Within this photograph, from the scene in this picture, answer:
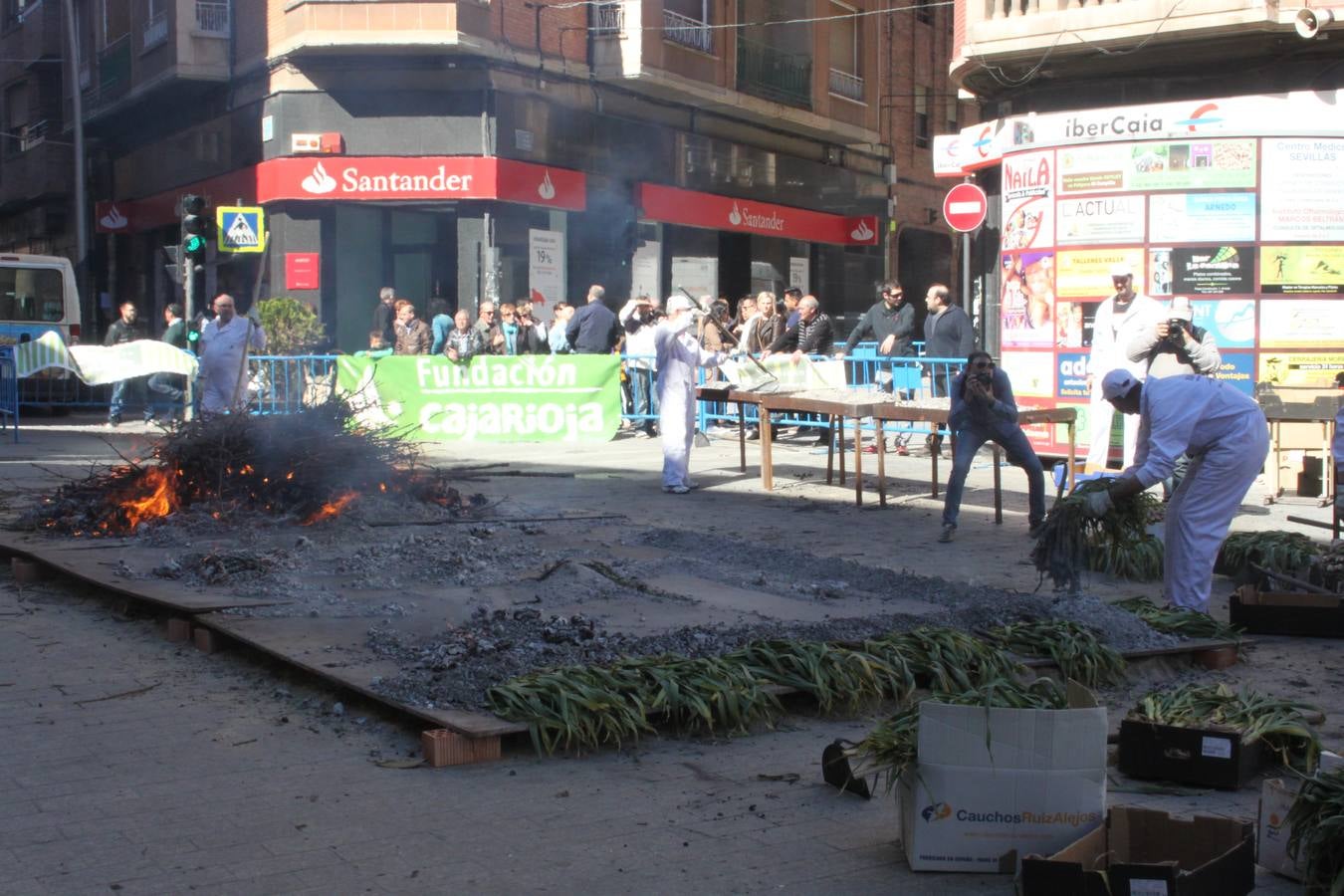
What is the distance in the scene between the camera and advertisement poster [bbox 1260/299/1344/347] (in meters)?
14.9

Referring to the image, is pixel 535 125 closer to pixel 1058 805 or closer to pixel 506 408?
pixel 506 408

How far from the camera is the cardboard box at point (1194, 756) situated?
5.04 meters

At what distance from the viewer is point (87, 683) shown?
647cm

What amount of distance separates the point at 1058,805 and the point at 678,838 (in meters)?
1.16

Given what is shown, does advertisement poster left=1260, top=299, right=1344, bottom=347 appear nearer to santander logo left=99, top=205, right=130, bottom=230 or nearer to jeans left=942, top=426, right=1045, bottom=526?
jeans left=942, top=426, right=1045, bottom=526

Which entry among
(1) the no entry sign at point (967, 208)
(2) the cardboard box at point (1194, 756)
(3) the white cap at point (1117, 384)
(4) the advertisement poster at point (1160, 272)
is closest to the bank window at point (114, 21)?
(1) the no entry sign at point (967, 208)

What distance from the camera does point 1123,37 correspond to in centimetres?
1544

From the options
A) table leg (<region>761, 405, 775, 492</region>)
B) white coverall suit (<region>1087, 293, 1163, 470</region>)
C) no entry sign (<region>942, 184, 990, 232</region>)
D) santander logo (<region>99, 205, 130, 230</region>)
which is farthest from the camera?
santander logo (<region>99, 205, 130, 230</region>)

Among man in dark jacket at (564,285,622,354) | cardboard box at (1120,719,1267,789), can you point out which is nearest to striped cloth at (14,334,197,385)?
man in dark jacket at (564,285,622,354)

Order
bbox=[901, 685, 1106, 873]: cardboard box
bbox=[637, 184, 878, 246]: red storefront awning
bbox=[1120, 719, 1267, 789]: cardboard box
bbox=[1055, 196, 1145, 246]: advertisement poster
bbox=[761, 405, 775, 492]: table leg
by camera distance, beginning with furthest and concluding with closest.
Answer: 1. bbox=[637, 184, 878, 246]: red storefront awning
2. bbox=[1055, 196, 1145, 246]: advertisement poster
3. bbox=[761, 405, 775, 492]: table leg
4. bbox=[1120, 719, 1267, 789]: cardboard box
5. bbox=[901, 685, 1106, 873]: cardboard box

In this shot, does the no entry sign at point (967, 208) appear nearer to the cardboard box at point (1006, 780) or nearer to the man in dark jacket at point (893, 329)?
the man in dark jacket at point (893, 329)

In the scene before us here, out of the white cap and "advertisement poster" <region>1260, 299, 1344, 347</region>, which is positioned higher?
"advertisement poster" <region>1260, 299, 1344, 347</region>

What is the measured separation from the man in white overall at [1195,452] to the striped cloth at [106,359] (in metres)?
16.0

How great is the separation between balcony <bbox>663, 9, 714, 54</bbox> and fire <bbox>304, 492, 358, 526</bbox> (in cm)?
1756
